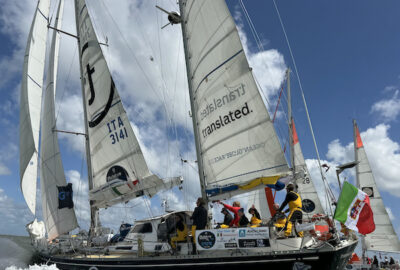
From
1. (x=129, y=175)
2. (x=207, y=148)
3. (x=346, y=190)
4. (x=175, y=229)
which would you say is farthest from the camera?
(x=129, y=175)

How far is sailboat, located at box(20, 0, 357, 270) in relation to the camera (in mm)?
7875

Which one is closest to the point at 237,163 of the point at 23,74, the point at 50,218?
the point at 50,218

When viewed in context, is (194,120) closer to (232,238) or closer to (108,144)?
(108,144)

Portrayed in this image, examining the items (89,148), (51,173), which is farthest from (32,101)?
(89,148)

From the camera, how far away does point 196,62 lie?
459 inches

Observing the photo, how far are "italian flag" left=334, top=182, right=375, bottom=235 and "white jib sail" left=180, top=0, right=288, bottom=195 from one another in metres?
1.74

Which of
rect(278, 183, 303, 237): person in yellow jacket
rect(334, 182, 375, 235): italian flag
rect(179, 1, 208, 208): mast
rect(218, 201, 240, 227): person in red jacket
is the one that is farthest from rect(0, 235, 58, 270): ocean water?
rect(334, 182, 375, 235): italian flag

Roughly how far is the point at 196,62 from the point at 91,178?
24.8 ft

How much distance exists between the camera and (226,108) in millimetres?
10180

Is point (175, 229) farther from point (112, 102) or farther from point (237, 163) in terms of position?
point (112, 102)

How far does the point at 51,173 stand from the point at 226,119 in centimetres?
979

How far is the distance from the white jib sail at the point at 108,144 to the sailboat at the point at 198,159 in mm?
47

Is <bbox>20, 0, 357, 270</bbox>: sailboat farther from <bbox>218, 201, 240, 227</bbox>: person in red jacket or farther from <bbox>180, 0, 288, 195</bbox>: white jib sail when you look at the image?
<bbox>218, 201, 240, 227</bbox>: person in red jacket

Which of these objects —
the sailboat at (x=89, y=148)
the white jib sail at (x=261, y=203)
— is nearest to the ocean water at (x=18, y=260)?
the sailboat at (x=89, y=148)
